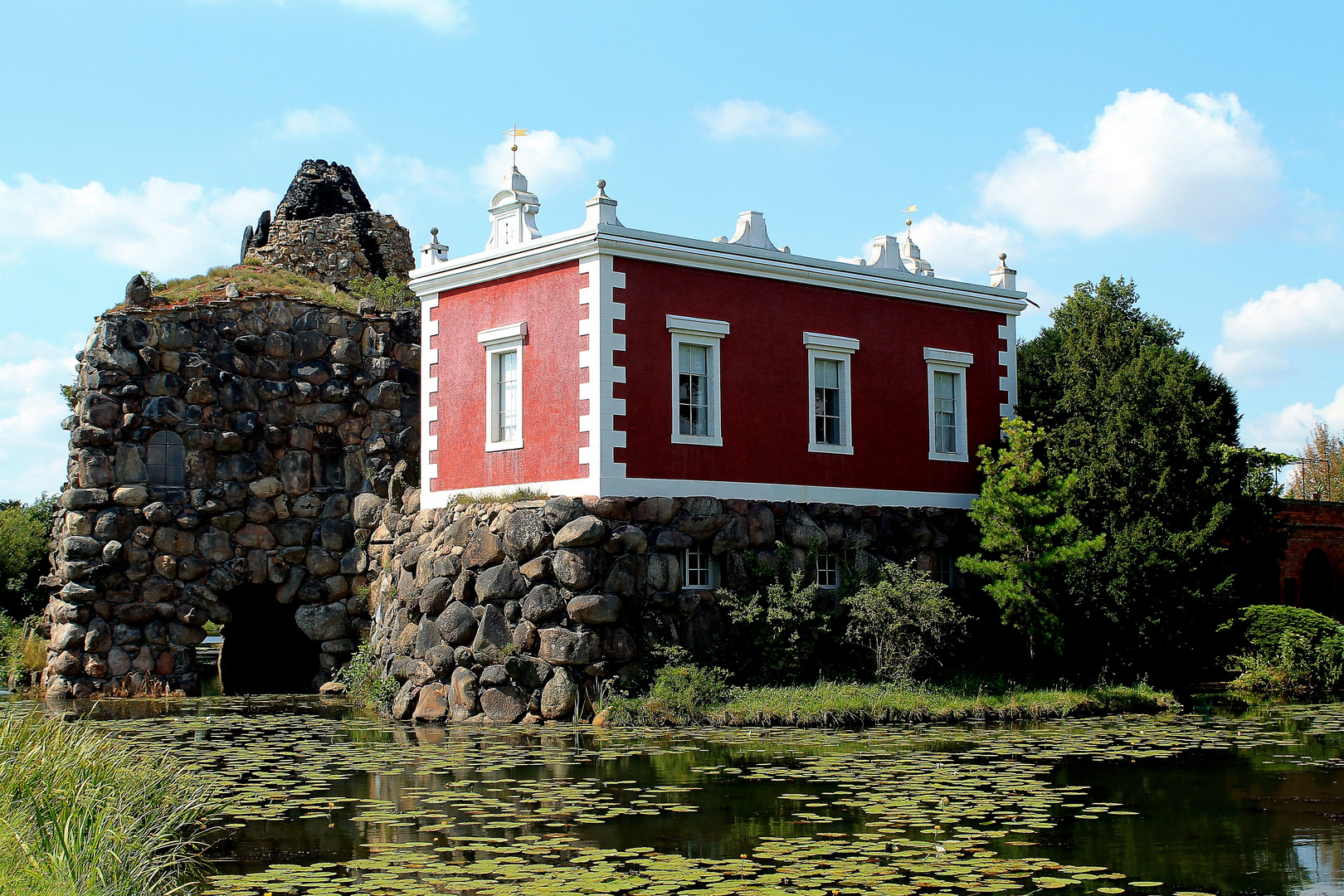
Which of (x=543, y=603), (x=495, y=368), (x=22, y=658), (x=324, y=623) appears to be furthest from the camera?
(x=22, y=658)

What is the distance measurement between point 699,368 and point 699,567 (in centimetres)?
304

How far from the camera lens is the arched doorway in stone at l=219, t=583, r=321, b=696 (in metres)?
28.4

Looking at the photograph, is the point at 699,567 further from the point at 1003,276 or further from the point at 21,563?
the point at 21,563

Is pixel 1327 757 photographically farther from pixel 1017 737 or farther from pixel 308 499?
pixel 308 499

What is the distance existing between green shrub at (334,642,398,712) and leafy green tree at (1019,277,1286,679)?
10632 millimetres

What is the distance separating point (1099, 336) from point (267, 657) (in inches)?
710

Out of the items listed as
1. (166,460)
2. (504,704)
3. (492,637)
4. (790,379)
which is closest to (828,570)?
(790,379)

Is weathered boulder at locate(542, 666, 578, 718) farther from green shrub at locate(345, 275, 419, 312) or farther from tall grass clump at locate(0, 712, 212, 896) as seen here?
green shrub at locate(345, 275, 419, 312)

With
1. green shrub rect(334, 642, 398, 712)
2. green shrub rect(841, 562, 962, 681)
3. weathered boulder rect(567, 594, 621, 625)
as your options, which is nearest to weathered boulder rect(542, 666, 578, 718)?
weathered boulder rect(567, 594, 621, 625)

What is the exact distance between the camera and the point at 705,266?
21047mm

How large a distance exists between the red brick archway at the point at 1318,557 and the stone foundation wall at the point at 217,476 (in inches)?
809

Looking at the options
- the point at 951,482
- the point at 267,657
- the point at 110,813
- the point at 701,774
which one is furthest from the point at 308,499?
the point at 110,813

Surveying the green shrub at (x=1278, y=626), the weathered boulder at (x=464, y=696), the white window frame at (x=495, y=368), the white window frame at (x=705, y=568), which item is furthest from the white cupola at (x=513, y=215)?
the green shrub at (x=1278, y=626)

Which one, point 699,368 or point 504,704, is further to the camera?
point 699,368
